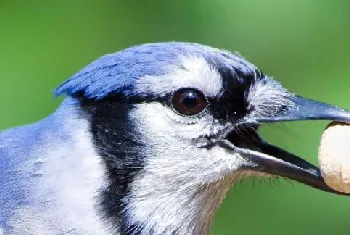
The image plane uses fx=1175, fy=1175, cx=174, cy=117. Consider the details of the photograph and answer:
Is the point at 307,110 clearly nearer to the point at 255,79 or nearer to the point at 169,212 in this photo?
the point at 255,79

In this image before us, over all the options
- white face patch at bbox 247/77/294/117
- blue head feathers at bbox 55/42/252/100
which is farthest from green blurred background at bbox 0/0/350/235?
blue head feathers at bbox 55/42/252/100

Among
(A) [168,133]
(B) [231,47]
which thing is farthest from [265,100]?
(B) [231,47]

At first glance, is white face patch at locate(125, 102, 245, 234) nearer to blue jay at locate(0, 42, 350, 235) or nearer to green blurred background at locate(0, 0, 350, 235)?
blue jay at locate(0, 42, 350, 235)

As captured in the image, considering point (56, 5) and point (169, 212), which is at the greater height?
point (56, 5)

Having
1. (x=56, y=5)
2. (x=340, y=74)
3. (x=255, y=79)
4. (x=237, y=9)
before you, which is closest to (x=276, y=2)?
(x=237, y=9)

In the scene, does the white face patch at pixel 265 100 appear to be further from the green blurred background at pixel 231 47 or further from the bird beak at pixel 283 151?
the green blurred background at pixel 231 47

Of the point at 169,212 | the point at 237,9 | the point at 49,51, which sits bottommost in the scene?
the point at 169,212

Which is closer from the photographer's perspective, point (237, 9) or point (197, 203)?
point (197, 203)

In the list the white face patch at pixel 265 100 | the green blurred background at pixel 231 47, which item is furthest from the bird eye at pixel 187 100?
the green blurred background at pixel 231 47
